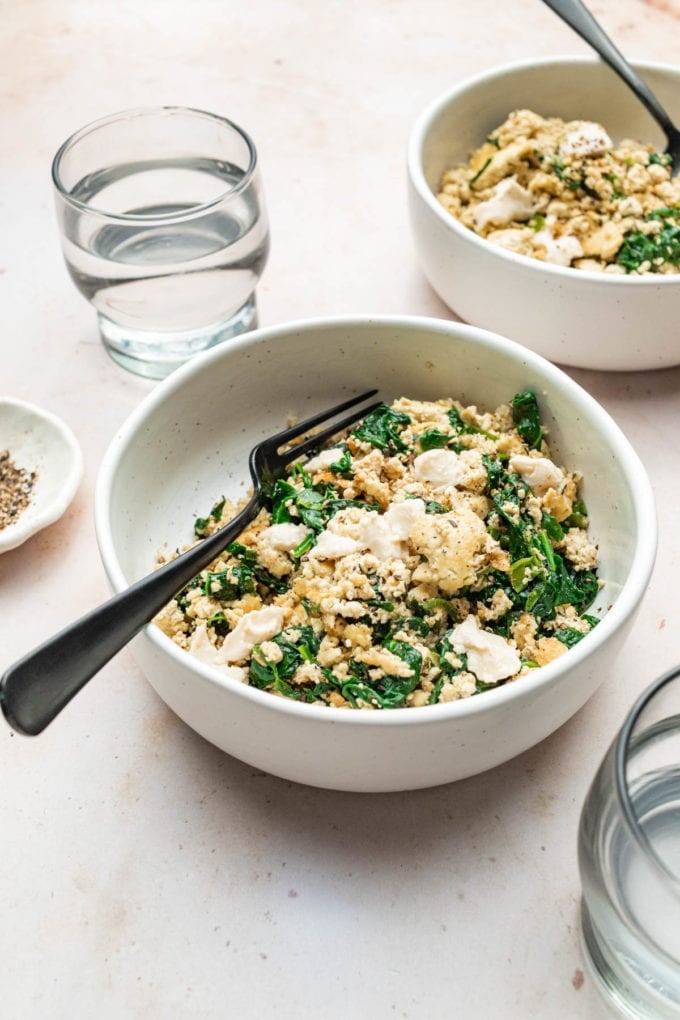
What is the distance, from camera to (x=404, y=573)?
1.17m

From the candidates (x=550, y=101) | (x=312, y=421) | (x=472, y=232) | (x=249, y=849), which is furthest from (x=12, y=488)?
(x=550, y=101)

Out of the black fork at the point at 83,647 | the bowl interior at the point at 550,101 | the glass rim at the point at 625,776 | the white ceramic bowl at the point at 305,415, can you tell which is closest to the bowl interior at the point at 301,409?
the white ceramic bowl at the point at 305,415

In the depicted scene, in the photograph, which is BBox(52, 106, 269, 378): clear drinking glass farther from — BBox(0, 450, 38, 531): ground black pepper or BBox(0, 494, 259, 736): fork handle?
BBox(0, 494, 259, 736): fork handle

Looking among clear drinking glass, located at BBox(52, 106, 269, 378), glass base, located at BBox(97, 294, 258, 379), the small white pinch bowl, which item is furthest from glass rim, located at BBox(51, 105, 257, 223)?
the small white pinch bowl

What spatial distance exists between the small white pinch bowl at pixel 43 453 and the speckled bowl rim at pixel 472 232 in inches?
24.9

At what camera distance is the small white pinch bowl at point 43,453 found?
4.80 ft

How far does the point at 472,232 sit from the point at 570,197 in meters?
0.20

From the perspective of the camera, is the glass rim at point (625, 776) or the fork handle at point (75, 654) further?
the fork handle at point (75, 654)

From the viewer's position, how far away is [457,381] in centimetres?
146

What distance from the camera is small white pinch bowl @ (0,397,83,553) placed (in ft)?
4.80

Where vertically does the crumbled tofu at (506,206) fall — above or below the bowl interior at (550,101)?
below

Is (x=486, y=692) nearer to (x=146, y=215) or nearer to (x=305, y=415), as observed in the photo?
(x=305, y=415)

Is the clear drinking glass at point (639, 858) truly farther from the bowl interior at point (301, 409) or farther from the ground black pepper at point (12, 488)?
the ground black pepper at point (12, 488)

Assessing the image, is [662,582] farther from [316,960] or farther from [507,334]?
[316,960]
